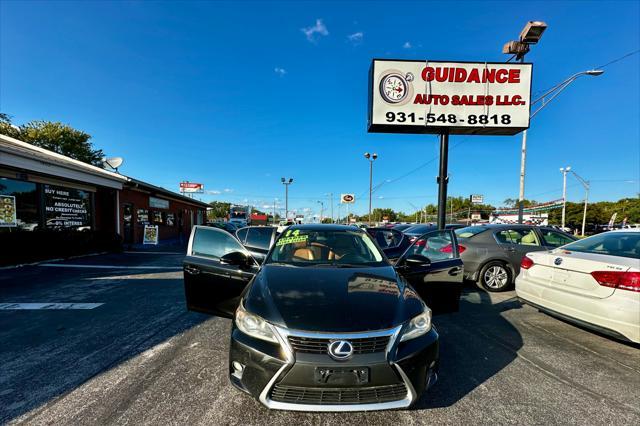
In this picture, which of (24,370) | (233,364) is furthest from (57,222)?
(233,364)

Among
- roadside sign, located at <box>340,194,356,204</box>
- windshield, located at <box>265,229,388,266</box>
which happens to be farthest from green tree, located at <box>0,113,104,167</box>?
windshield, located at <box>265,229,388,266</box>

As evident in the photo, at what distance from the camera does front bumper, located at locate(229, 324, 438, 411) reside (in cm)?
178

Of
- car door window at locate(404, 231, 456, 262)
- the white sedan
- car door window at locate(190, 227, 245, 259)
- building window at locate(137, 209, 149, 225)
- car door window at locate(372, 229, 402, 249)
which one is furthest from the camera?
building window at locate(137, 209, 149, 225)

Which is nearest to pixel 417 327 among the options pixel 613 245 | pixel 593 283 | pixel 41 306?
pixel 593 283

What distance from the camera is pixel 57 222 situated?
10672 mm

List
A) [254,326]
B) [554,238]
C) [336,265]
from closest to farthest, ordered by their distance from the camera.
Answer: [254,326], [336,265], [554,238]

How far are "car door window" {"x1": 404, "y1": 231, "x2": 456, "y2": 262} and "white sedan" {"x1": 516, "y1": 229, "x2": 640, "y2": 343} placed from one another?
45.2 inches

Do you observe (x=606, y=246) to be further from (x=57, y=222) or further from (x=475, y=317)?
(x=57, y=222)

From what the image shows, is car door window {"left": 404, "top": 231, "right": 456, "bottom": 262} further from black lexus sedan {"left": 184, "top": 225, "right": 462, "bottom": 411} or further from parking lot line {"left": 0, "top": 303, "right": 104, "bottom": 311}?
parking lot line {"left": 0, "top": 303, "right": 104, "bottom": 311}

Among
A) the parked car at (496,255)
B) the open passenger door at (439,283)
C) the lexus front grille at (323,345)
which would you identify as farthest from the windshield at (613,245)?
the lexus front grille at (323,345)

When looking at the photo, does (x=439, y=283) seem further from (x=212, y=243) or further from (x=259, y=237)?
(x=259, y=237)

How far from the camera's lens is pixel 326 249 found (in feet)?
11.2

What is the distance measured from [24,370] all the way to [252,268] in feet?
7.68

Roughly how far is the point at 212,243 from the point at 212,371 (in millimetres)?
1668
